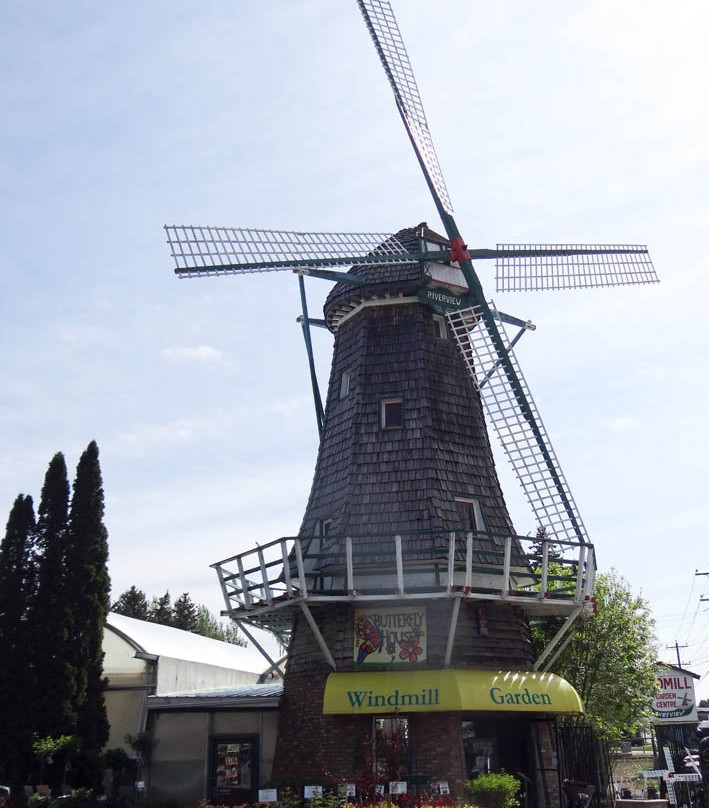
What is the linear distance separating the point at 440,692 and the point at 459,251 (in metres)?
10.5

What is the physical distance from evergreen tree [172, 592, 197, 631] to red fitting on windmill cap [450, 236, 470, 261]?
3860 centimetres

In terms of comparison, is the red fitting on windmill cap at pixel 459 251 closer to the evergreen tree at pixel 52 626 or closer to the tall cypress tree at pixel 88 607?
the tall cypress tree at pixel 88 607

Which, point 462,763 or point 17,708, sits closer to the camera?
point 462,763

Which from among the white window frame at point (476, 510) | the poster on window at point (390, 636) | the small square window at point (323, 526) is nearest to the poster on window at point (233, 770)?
the poster on window at point (390, 636)

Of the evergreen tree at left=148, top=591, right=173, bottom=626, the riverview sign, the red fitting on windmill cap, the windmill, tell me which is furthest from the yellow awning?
the evergreen tree at left=148, top=591, right=173, bottom=626

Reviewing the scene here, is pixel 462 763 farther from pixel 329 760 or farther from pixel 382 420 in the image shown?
pixel 382 420

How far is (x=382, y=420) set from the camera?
1994 cm

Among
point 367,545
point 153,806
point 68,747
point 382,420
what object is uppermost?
point 382,420

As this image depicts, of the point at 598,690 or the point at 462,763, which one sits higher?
the point at 598,690

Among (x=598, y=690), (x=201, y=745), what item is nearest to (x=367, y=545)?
(x=201, y=745)

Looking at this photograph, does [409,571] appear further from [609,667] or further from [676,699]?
[676,699]

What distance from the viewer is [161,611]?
54.9 meters

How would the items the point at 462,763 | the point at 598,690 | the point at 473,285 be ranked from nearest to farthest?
the point at 462,763 < the point at 473,285 < the point at 598,690

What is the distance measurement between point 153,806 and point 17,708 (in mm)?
4051
